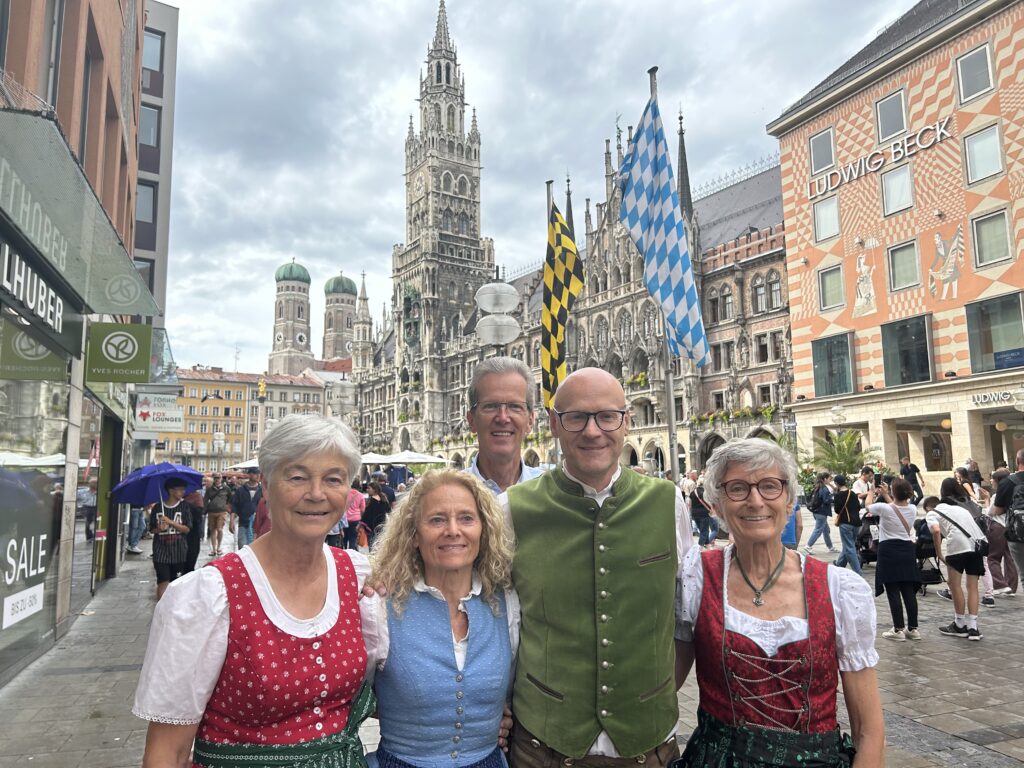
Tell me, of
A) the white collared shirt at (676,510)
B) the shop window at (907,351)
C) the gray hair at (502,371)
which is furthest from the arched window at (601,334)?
the white collared shirt at (676,510)

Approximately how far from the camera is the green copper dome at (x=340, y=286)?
127 meters

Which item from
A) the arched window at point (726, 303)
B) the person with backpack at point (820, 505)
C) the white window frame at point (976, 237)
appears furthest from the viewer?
the arched window at point (726, 303)

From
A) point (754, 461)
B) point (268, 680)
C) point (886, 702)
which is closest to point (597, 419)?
point (754, 461)

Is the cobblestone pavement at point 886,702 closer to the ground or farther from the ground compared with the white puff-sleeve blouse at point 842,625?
closer to the ground

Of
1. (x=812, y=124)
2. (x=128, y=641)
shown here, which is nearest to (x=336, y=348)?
(x=812, y=124)

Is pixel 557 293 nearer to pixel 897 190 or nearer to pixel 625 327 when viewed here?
pixel 897 190

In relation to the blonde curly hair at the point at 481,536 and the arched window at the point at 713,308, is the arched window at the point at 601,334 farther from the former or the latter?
the blonde curly hair at the point at 481,536

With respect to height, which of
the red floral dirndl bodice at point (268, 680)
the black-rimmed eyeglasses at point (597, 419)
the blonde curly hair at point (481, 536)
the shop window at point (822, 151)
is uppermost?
the shop window at point (822, 151)

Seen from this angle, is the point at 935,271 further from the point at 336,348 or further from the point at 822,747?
the point at 336,348

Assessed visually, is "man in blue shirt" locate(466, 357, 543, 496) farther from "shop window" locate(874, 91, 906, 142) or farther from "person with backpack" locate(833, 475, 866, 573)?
"shop window" locate(874, 91, 906, 142)

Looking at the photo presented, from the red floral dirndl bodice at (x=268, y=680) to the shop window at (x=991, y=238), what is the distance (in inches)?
944

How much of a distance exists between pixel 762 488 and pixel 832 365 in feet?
83.1

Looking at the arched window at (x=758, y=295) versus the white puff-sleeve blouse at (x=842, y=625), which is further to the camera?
the arched window at (x=758, y=295)

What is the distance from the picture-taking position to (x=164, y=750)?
1941mm
